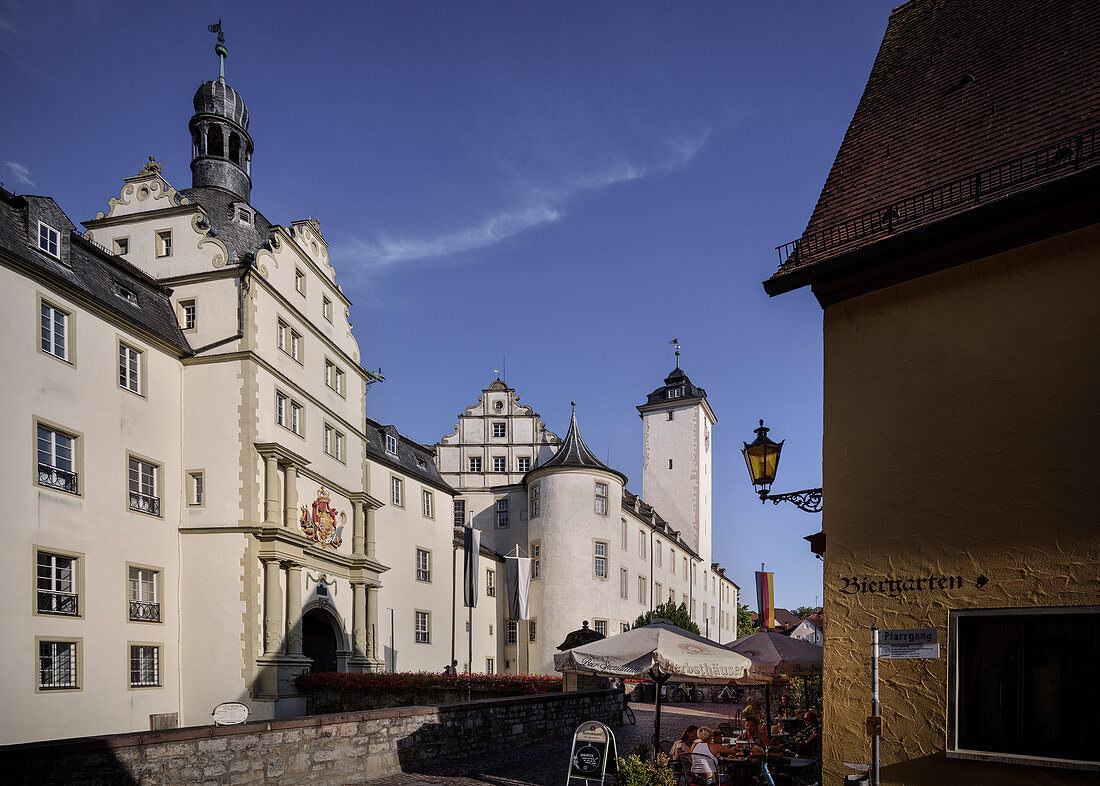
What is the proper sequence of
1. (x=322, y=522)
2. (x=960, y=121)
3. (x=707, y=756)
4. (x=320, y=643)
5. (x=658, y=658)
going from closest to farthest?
(x=960, y=121), (x=707, y=756), (x=658, y=658), (x=322, y=522), (x=320, y=643)

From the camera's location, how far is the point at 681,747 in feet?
39.1

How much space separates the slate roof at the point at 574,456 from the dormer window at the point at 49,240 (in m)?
26.1

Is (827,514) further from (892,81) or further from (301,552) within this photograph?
(301,552)

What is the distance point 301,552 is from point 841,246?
19011 millimetres

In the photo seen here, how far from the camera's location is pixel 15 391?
641 inches

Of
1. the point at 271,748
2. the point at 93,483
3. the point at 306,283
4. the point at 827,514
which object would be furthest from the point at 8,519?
the point at 827,514

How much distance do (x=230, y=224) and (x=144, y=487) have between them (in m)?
9.06

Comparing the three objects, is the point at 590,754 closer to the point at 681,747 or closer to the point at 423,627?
the point at 681,747

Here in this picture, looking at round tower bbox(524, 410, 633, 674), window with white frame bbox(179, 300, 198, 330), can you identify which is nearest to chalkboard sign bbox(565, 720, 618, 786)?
window with white frame bbox(179, 300, 198, 330)

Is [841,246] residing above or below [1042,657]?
above

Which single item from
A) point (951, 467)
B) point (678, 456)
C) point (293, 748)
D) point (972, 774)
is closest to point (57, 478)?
point (293, 748)

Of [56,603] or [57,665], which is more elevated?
[56,603]

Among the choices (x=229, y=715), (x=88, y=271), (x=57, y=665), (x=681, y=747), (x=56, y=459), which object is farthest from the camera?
(x=88, y=271)

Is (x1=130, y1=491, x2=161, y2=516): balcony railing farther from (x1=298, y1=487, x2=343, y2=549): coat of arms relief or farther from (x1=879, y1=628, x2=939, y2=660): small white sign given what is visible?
(x1=879, y1=628, x2=939, y2=660): small white sign
